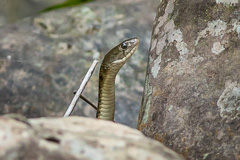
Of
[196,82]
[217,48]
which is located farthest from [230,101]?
[217,48]

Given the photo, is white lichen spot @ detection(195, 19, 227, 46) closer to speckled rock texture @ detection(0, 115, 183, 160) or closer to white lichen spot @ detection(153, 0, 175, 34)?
white lichen spot @ detection(153, 0, 175, 34)

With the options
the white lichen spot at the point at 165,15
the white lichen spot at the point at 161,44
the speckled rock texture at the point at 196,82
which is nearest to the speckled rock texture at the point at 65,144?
the speckled rock texture at the point at 196,82

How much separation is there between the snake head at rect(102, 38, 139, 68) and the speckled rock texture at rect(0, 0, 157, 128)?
161cm

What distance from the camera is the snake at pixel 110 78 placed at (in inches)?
158

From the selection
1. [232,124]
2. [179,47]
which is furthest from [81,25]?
[232,124]

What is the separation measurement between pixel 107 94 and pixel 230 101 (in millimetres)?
1839

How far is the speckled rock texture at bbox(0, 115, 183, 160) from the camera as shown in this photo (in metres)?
1.49

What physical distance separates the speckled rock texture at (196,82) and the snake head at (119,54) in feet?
4.35

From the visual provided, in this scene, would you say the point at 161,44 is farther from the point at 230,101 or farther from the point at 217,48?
the point at 230,101

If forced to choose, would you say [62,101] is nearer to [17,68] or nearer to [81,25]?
[17,68]

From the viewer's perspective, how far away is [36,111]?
571 centimetres

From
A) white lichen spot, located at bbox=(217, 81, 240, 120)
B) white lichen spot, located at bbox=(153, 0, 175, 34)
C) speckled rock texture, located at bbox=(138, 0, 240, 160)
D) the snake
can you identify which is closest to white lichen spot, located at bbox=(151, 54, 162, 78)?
speckled rock texture, located at bbox=(138, 0, 240, 160)

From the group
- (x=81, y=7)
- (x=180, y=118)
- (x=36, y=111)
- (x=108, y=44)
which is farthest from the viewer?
(x=81, y=7)

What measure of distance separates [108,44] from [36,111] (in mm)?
1553
